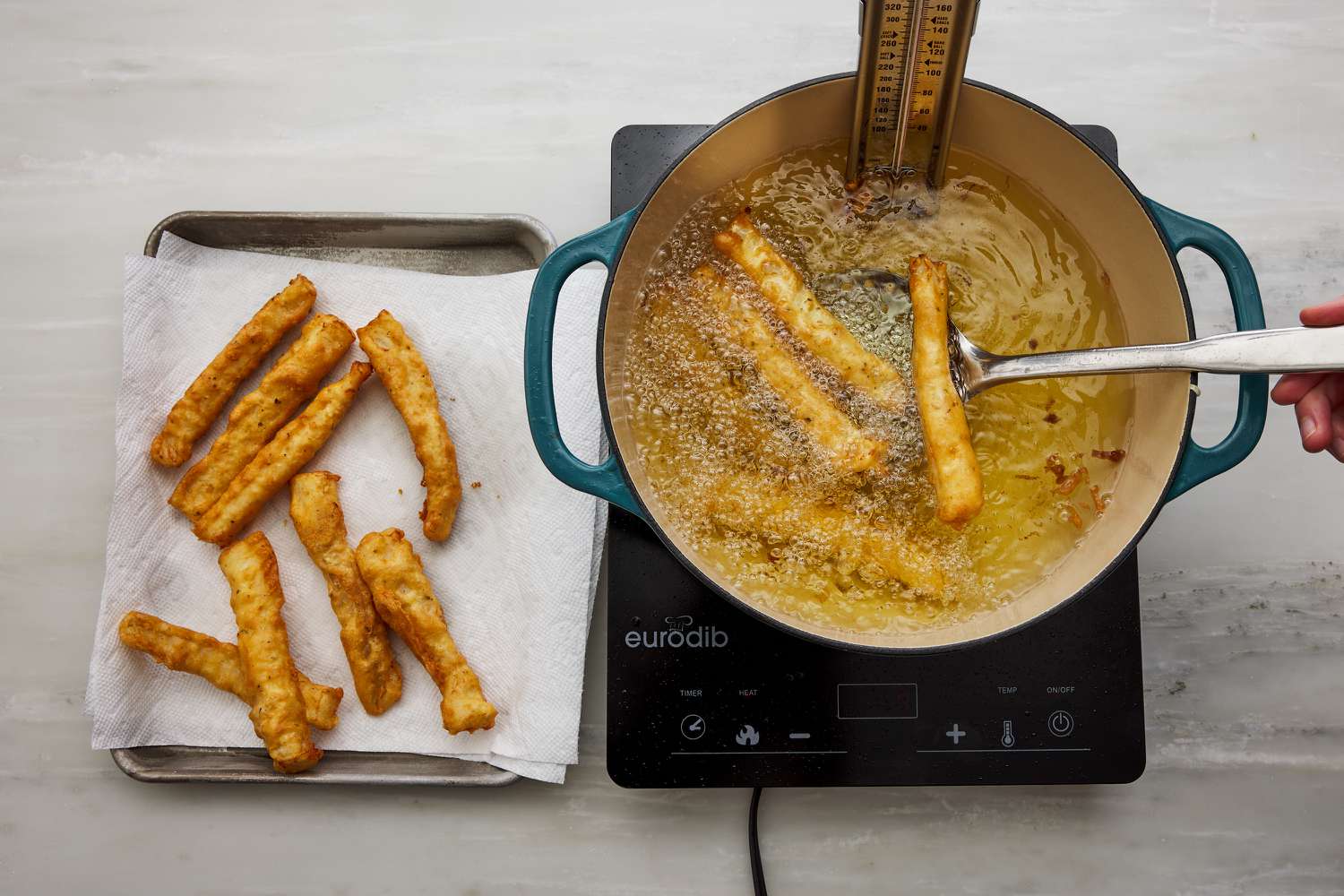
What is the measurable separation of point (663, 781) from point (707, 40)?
0.74 metres

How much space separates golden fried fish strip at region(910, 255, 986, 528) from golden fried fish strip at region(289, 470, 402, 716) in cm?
52

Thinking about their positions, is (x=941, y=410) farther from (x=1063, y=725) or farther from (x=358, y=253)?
(x=358, y=253)

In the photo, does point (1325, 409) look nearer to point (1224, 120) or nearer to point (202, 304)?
point (1224, 120)

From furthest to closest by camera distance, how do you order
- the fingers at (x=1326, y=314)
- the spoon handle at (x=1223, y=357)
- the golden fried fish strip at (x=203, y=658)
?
the golden fried fish strip at (x=203, y=658)
the fingers at (x=1326, y=314)
the spoon handle at (x=1223, y=357)

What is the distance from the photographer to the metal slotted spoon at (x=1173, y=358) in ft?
2.32

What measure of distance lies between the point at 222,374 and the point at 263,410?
0.05 metres

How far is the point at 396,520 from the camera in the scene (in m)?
0.96

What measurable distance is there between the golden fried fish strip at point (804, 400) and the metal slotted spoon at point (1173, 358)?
98 mm

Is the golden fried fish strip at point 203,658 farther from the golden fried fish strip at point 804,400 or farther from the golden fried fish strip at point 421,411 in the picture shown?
the golden fried fish strip at point 804,400

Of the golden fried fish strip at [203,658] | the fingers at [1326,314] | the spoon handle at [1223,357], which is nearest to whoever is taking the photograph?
the spoon handle at [1223,357]

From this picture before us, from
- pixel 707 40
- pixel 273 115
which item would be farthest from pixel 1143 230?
pixel 273 115

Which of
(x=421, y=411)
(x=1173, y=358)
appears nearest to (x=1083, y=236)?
(x=1173, y=358)

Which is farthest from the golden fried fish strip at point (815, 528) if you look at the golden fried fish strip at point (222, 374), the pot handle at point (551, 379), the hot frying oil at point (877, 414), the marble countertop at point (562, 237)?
the golden fried fish strip at point (222, 374)

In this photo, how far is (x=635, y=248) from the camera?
811 millimetres
